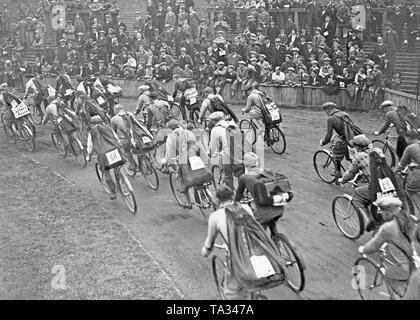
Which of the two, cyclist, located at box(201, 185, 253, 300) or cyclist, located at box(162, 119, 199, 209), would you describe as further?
cyclist, located at box(162, 119, 199, 209)

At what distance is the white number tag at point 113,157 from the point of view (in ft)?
39.9

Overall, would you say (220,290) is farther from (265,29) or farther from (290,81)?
(265,29)

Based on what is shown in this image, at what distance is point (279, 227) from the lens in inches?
446

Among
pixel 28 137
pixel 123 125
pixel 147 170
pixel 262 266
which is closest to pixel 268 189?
pixel 262 266

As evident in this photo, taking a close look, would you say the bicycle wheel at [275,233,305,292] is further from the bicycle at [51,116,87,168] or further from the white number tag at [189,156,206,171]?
the bicycle at [51,116,87,168]

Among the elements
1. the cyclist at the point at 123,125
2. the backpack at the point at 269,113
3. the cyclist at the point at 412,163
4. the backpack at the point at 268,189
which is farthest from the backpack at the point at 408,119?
the cyclist at the point at 123,125

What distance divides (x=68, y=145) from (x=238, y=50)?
8701 millimetres

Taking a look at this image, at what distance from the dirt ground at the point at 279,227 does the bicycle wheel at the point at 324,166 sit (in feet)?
0.65

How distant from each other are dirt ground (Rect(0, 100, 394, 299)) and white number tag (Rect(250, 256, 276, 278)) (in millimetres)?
1413

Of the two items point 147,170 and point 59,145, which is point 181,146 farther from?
point 59,145

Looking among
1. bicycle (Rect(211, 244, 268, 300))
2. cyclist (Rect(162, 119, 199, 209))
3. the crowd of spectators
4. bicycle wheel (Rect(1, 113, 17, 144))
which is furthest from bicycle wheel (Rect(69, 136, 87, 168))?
bicycle (Rect(211, 244, 268, 300))

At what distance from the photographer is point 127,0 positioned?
3444 centimetres

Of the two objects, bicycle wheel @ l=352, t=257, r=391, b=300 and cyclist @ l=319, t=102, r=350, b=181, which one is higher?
cyclist @ l=319, t=102, r=350, b=181

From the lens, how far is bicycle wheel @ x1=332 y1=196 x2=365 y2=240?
1024 cm
